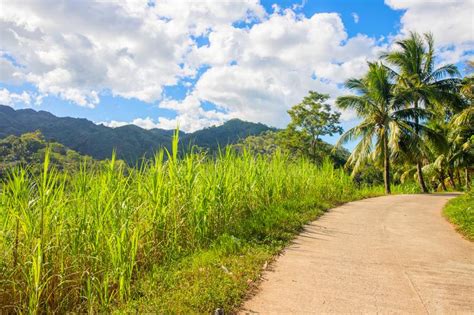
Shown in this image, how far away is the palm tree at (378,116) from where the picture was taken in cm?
1969

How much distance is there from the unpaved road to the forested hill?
99606 mm

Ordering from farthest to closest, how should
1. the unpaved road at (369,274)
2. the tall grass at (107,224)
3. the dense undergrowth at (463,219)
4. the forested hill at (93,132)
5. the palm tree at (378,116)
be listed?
1. the forested hill at (93,132)
2. the palm tree at (378,116)
3. the dense undergrowth at (463,219)
4. the tall grass at (107,224)
5. the unpaved road at (369,274)

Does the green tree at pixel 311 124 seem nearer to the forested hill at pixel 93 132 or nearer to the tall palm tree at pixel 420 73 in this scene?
the tall palm tree at pixel 420 73

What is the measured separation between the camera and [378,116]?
2033 centimetres

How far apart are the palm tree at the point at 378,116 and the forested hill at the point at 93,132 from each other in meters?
84.8

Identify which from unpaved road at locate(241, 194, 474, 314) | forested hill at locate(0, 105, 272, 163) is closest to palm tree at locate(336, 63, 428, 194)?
unpaved road at locate(241, 194, 474, 314)

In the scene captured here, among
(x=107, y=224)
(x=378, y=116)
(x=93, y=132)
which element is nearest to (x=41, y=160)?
(x=107, y=224)

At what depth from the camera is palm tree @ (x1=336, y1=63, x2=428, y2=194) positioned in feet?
64.6

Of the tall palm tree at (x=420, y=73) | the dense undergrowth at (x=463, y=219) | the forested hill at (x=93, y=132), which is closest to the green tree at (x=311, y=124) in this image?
the tall palm tree at (x=420, y=73)

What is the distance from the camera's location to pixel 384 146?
2052cm

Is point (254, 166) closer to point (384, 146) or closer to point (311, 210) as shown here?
point (311, 210)

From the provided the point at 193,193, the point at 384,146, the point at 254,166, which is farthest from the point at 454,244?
the point at 384,146

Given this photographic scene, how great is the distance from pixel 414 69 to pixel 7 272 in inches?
952

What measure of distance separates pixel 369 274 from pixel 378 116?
17795 mm
